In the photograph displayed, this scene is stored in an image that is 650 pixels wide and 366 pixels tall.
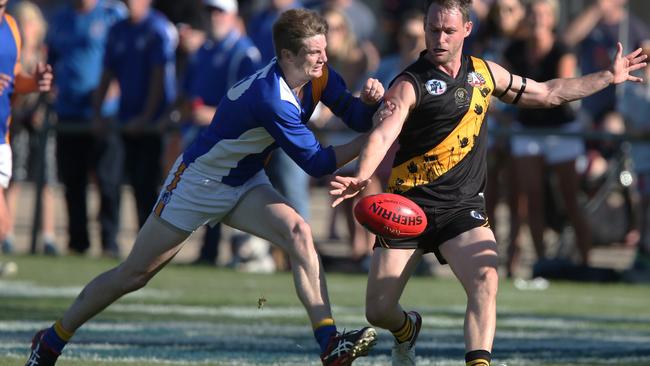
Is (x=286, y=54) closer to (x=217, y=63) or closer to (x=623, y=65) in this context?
(x=623, y=65)

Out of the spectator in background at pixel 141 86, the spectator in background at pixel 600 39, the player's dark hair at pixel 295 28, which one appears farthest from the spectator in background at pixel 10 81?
the spectator in background at pixel 600 39

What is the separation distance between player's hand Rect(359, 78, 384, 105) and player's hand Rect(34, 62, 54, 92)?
2.45 m

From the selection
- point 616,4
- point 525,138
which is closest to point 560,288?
point 525,138

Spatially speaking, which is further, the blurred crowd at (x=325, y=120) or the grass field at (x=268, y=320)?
the blurred crowd at (x=325, y=120)

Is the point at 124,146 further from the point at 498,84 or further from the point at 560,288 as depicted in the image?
the point at 498,84

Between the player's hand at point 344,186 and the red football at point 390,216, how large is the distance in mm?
119

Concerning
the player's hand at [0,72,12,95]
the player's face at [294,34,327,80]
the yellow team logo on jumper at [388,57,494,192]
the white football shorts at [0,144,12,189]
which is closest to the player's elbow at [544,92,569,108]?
the yellow team logo on jumper at [388,57,494,192]

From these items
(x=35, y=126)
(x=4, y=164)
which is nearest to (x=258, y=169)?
(x=4, y=164)

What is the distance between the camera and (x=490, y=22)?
535 inches

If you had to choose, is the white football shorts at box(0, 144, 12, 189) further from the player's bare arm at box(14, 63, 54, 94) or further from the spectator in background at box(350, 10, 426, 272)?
the spectator in background at box(350, 10, 426, 272)

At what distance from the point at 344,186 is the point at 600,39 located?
893cm

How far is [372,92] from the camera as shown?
22.1 ft

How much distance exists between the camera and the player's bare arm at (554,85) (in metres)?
6.99

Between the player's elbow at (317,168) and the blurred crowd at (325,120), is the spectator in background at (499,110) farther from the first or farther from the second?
the player's elbow at (317,168)
